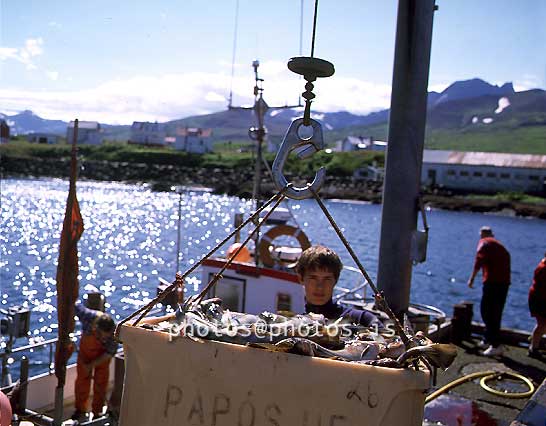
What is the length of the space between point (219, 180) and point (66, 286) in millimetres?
122796

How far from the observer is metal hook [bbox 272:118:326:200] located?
3.20 meters

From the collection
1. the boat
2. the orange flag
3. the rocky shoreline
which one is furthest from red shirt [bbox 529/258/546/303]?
the rocky shoreline

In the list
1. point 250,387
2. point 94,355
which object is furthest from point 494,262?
point 250,387

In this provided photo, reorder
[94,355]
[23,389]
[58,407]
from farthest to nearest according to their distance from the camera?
1. [94,355]
2. [23,389]
3. [58,407]

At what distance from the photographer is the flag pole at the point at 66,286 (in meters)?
6.14

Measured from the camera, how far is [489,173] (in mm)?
122500

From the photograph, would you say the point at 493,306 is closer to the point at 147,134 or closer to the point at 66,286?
the point at 66,286

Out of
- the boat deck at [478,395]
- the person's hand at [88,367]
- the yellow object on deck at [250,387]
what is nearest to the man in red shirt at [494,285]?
the boat deck at [478,395]

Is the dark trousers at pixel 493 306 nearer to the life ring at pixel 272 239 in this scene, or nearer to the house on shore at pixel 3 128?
the life ring at pixel 272 239

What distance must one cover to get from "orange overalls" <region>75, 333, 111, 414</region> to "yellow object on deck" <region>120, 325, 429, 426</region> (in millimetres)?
5264

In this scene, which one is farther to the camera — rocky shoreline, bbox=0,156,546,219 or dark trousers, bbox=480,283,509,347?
rocky shoreline, bbox=0,156,546,219

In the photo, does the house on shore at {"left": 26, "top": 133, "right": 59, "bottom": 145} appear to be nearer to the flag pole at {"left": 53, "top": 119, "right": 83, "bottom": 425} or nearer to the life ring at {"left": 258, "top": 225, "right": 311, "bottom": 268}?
the life ring at {"left": 258, "top": 225, "right": 311, "bottom": 268}

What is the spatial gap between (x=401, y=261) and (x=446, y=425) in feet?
6.81

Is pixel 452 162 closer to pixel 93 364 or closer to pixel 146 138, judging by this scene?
pixel 146 138
